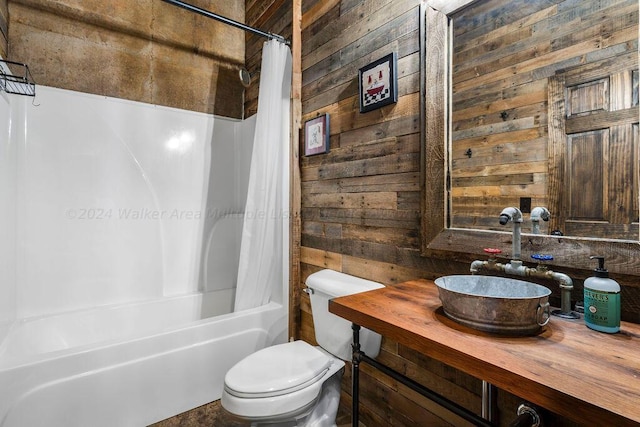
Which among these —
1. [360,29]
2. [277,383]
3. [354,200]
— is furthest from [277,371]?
[360,29]

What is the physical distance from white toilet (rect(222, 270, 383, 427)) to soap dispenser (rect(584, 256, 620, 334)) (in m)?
0.78

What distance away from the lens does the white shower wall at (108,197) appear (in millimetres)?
1918

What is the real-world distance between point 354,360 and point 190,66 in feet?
8.16

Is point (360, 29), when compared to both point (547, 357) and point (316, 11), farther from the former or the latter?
point (547, 357)

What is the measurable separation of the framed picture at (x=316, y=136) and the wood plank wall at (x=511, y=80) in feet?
2.58

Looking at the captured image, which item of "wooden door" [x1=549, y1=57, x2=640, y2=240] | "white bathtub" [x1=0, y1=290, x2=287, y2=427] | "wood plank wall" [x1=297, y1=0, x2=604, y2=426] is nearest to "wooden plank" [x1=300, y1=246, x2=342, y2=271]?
"wood plank wall" [x1=297, y1=0, x2=604, y2=426]

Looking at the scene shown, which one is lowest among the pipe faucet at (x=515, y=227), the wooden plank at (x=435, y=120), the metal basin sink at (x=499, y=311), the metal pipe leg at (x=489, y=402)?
the metal pipe leg at (x=489, y=402)

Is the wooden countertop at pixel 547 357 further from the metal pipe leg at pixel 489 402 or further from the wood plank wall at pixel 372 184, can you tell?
the wood plank wall at pixel 372 184

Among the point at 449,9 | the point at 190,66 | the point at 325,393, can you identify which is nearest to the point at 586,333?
the point at 325,393

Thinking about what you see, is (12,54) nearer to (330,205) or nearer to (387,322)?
(330,205)

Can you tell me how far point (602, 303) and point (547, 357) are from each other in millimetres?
242

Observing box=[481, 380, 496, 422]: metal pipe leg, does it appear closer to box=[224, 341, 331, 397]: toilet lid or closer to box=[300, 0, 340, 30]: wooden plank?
box=[224, 341, 331, 397]: toilet lid

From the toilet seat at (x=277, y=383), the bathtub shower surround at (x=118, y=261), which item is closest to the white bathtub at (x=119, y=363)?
the bathtub shower surround at (x=118, y=261)

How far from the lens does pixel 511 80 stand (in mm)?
1086
